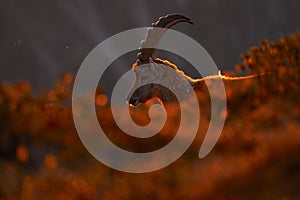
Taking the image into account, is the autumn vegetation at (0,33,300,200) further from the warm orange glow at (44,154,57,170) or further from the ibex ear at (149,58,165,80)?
the ibex ear at (149,58,165,80)

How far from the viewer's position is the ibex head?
6.93 m

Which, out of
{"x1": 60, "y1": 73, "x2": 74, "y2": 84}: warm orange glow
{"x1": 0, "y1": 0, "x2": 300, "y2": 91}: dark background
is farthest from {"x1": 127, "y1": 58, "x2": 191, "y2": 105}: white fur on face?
{"x1": 0, "y1": 0, "x2": 300, "y2": 91}: dark background

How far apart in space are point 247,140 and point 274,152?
33 cm

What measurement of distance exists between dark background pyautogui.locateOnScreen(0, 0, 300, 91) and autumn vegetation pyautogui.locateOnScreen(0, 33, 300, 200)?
33.9 feet

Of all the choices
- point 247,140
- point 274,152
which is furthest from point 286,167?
point 247,140

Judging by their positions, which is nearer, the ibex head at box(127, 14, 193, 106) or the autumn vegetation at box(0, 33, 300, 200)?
the autumn vegetation at box(0, 33, 300, 200)

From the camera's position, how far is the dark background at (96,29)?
16969mm

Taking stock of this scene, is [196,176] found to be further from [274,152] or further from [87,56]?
[87,56]

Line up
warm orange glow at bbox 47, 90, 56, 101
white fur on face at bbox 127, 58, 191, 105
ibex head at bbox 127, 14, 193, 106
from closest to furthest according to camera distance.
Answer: warm orange glow at bbox 47, 90, 56, 101 → ibex head at bbox 127, 14, 193, 106 → white fur on face at bbox 127, 58, 191, 105

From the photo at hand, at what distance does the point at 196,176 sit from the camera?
3959 mm

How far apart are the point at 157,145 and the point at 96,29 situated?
48.1ft

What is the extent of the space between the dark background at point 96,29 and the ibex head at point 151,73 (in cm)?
840

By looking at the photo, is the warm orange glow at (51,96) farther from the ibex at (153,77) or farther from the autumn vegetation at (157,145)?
the ibex at (153,77)

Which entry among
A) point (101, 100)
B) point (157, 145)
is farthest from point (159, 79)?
point (157, 145)
